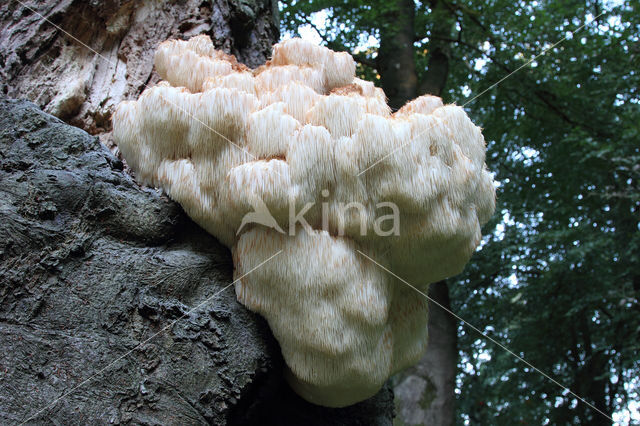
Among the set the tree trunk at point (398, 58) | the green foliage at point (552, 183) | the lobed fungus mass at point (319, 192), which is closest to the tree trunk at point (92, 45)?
the lobed fungus mass at point (319, 192)

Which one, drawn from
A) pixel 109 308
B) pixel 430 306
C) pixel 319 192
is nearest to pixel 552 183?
pixel 430 306

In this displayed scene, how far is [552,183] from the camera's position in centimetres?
598

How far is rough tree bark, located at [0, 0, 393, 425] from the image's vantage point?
3.72 feet

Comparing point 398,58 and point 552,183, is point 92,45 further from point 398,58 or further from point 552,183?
point 552,183

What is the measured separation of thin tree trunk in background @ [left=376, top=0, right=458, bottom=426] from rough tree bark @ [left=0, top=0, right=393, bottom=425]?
2721 mm

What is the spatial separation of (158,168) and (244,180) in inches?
13.8

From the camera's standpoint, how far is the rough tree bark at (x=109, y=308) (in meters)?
1.13

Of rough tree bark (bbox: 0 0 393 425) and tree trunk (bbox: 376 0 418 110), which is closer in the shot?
rough tree bark (bbox: 0 0 393 425)

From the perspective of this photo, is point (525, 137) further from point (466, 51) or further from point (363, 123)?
point (363, 123)

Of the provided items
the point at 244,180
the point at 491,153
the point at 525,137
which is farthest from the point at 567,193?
the point at 244,180

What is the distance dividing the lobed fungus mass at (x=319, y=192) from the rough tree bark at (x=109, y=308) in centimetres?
9

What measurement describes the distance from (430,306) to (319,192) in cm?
368

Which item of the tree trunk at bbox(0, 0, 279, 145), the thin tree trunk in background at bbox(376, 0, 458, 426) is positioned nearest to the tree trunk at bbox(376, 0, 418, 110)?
the thin tree trunk in background at bbox(376, 0, 458, 426)

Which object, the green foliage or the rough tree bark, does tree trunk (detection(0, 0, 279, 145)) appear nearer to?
the rough tree bark
